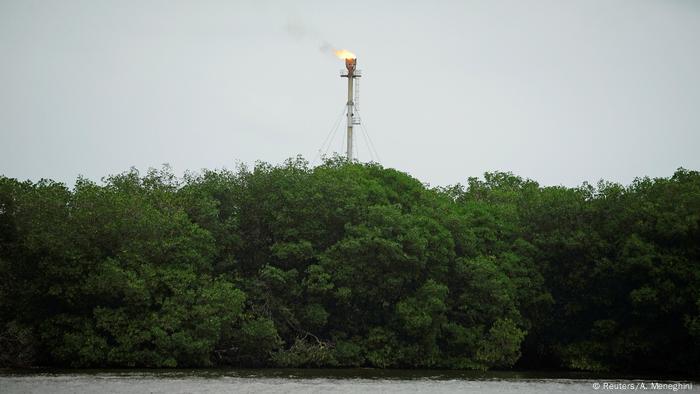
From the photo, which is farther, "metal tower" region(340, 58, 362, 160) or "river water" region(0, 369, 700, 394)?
"metal tower" region(340, 58, 362, 160)

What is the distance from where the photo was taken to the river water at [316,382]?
4569cm

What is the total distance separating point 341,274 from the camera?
62906 mm

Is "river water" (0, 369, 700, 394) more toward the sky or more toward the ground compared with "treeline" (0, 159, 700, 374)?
more toward the ground

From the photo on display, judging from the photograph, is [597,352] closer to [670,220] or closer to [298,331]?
[670,220]

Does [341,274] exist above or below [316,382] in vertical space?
above

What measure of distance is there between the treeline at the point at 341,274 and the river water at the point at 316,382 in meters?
3.41

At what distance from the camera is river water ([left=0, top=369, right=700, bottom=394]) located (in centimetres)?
4569

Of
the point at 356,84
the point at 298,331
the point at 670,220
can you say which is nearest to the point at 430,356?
the point at 298,331

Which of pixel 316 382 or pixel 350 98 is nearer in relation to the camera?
pixel 316 382

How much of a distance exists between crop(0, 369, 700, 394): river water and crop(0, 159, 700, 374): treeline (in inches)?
134

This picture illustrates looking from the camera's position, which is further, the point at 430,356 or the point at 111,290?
the point at 430,356

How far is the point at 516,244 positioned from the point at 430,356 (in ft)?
37.3

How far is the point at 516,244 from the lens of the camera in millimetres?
68750

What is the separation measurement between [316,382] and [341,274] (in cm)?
1273
